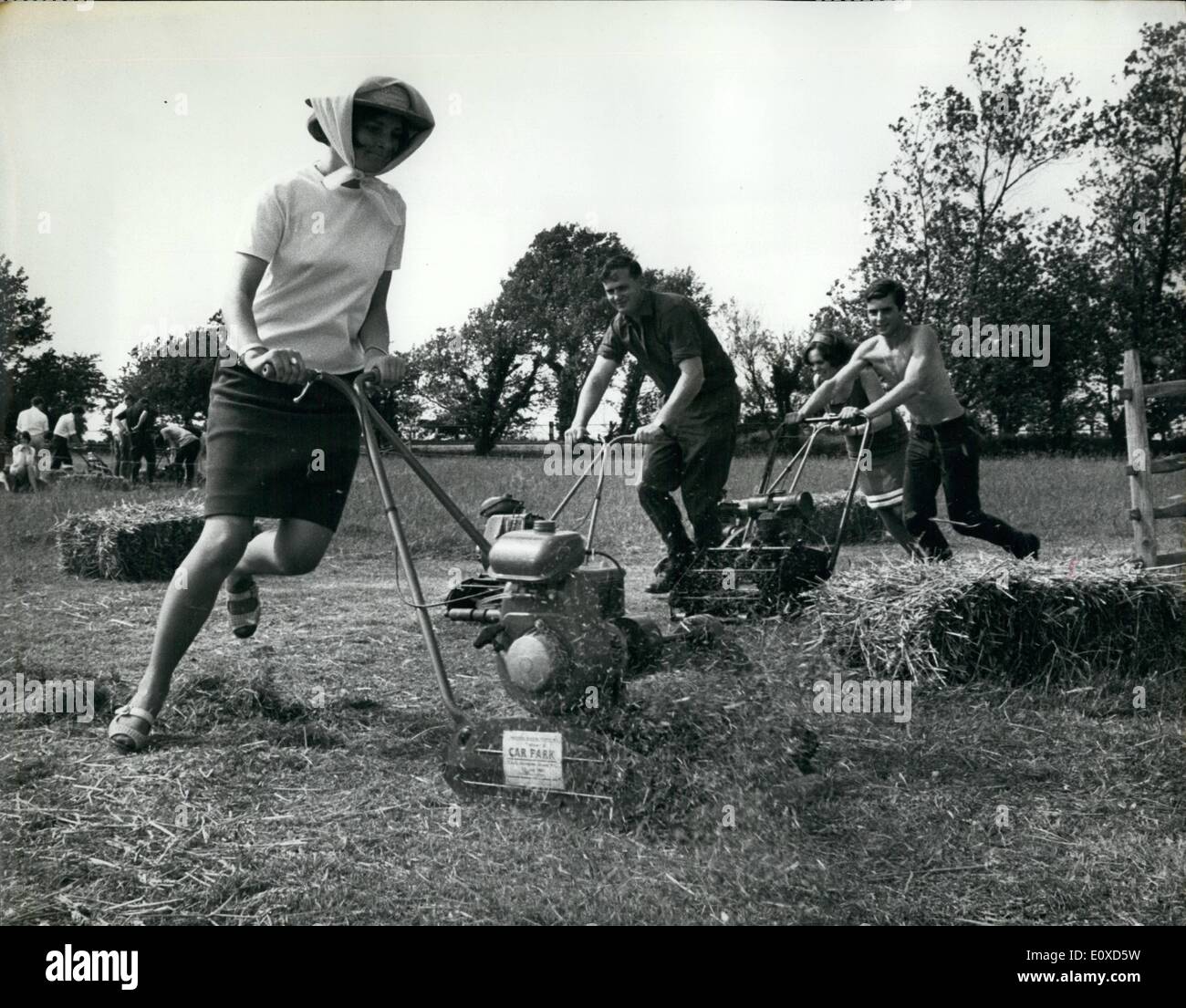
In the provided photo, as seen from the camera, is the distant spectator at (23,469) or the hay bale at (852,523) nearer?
the distant spectator at (23,469)

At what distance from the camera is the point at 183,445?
732 cm

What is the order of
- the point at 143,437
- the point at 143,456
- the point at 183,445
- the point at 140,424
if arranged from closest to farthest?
the point at 140,424
the point at 143,437
the point at 143,456
the point at 183,445

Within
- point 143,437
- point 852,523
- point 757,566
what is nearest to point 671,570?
point 757,566

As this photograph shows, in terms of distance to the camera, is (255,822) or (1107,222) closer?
(255,822)

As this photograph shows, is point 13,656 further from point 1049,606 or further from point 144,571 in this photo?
point 1049,606

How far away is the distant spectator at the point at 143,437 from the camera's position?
4.71m

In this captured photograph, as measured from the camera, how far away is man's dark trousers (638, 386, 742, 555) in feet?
15.4

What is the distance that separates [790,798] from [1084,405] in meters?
3.96

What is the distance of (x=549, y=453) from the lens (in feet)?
15.7

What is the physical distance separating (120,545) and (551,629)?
15.9 feet

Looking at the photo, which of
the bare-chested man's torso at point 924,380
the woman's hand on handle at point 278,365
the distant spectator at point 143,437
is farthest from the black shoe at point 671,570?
the woman's hand on handle at point 278,365

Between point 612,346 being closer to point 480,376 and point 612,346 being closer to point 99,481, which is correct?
point 480,376

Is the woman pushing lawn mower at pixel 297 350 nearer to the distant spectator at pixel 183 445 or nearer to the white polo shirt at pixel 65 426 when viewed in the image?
the white polo shirt at pixel 65 426
